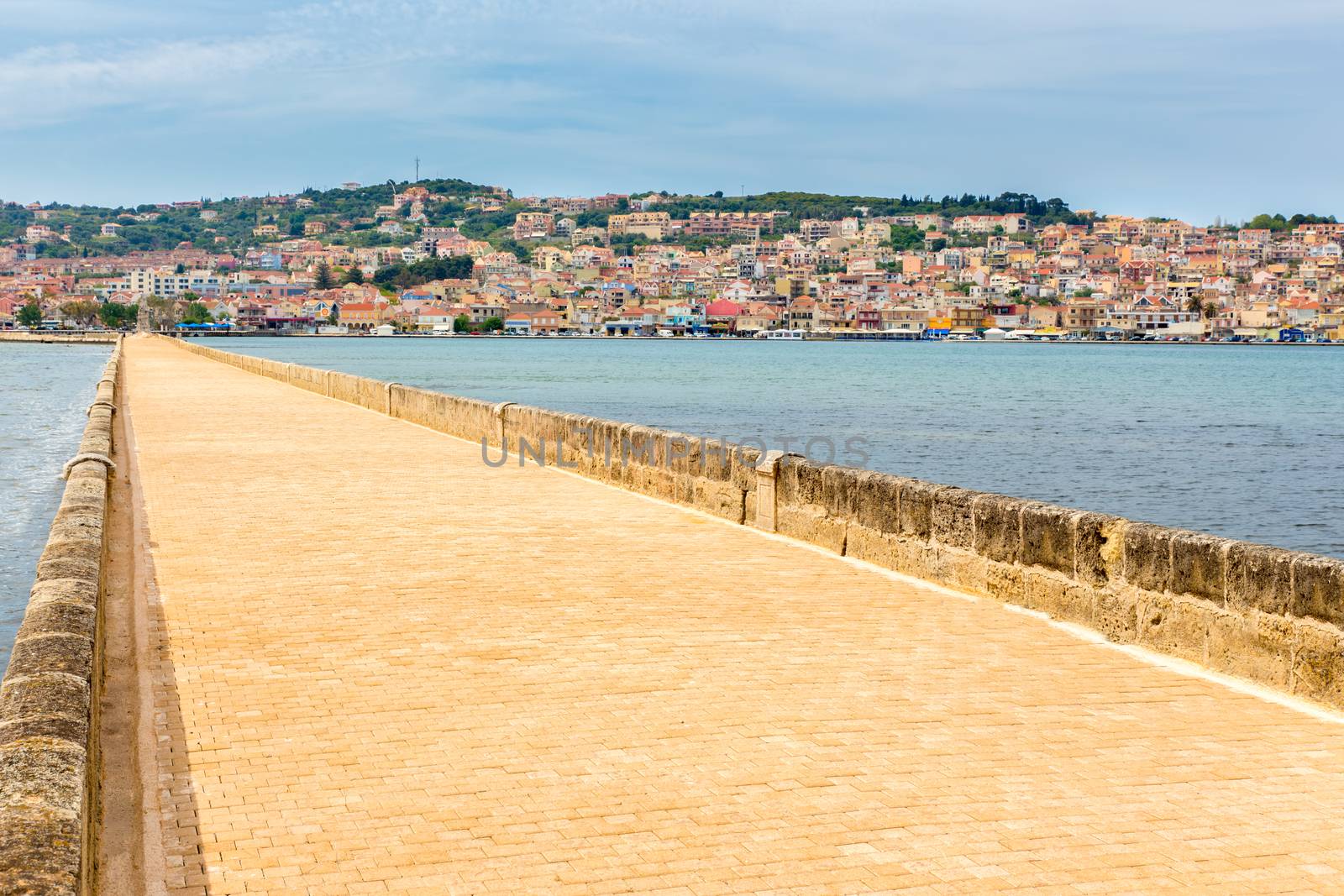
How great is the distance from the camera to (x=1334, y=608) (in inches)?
219

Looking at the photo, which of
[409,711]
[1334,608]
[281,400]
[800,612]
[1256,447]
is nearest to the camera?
[409,711]

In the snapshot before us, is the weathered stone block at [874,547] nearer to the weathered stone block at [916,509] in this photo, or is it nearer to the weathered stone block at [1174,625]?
the weathered stone block at [916,509]

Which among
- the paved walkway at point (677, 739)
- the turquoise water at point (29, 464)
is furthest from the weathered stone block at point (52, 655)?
the turquoise water at point (29, 464)

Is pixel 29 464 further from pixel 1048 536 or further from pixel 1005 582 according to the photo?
pixel 1048 536

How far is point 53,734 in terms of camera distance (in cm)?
391

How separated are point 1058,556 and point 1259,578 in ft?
4.47

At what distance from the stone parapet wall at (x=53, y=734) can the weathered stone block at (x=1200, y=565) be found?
479 centimetres

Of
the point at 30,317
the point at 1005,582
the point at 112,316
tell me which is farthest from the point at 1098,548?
the point at 30,317

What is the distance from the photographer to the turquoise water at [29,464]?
10344 millimetres

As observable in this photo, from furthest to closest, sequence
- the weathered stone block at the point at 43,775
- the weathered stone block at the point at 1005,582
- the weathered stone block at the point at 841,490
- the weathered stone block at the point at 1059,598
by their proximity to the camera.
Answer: the weathered stone block at the point at 841,490 → the weathered stone block at the point at 1005,582 → the weathered stone block at the point at 1059,598 → the weathered stone block at the point at 43,775

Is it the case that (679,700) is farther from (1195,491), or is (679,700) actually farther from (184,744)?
(1195,491)

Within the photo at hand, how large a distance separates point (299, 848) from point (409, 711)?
52.3 inches

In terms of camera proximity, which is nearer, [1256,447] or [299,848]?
[299,848]

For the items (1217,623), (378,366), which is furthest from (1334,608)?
(378,366)
